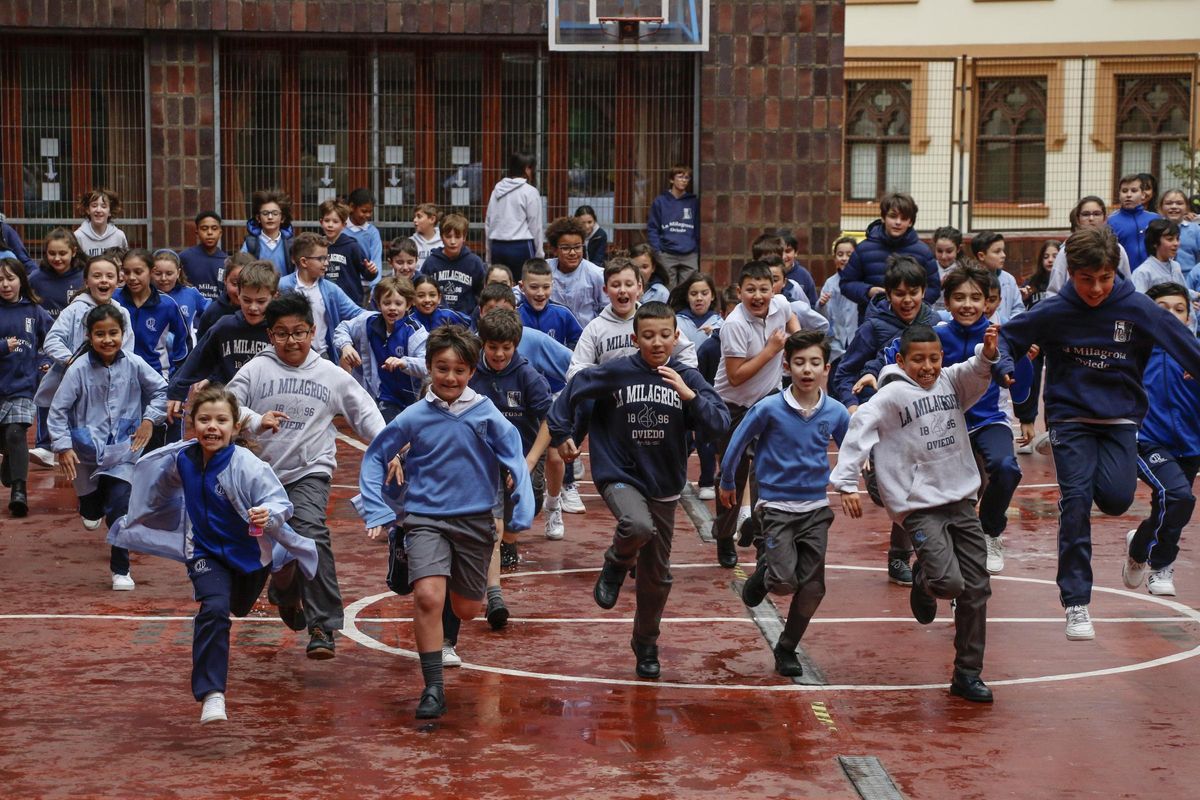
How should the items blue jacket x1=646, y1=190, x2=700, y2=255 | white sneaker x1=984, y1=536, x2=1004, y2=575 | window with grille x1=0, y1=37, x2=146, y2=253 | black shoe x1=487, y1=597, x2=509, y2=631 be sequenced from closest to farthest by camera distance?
black shoe x1=487, y1=597, x2=509, y2=631, white sneaker x1=984, y1=536, x2=1004, y2=575, blue jacket x1=646, y1=190, x2=700, y2=255, window with grille x1=0, y1=37, x2=146, y2=253

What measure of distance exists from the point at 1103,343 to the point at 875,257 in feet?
16.7

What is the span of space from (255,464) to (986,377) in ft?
10.7

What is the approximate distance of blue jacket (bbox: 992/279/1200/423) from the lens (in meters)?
8.06

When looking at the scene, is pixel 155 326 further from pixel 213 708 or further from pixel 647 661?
pixel 213 708

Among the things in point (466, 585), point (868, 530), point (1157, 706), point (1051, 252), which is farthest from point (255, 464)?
point (1051, 252)

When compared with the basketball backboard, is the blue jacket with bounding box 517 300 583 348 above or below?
below

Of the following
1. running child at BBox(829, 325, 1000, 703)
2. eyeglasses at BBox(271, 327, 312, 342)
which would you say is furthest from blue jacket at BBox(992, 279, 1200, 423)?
eyeglasses at BBox(271, 327, 312, 342)

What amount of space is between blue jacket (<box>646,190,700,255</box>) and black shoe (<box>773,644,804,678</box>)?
447 inches

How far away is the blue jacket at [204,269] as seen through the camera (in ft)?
49.7

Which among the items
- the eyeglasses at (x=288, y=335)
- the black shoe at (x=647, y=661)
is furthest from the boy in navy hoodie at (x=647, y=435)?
the eyeglasses at (x=288, y=335)

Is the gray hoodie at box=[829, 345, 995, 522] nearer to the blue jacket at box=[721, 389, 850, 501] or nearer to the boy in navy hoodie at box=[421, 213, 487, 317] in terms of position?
the blue jacket at box=[721, 389, 850, 501]

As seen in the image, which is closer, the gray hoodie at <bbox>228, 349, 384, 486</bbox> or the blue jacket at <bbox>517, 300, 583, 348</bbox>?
the gray hoodie at <bbox>228, 349, 384, 486</bbox>

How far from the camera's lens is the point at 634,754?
686cm

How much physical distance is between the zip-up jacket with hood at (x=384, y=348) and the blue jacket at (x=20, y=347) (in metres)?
2.23
